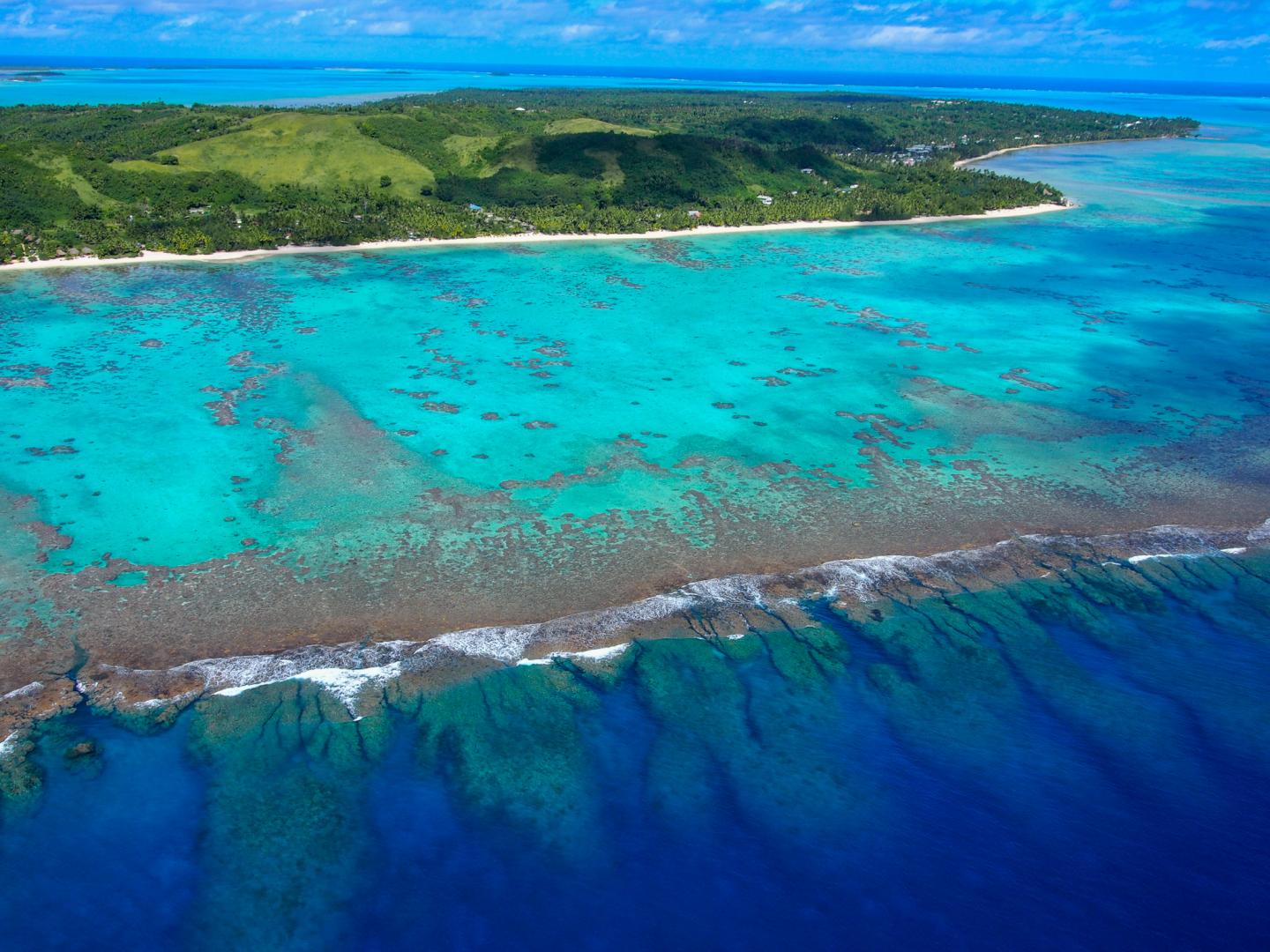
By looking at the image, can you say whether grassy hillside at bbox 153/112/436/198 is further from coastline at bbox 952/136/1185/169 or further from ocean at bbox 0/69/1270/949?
coastline at bbox 952/136/1185/169

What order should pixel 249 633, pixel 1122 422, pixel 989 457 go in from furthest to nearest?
pixel 1122 422 → pixel 989 457 → pixel 249 633

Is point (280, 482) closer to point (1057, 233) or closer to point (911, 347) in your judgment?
point (911, 347)

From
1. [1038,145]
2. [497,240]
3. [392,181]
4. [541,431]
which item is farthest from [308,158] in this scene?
[1038,145]

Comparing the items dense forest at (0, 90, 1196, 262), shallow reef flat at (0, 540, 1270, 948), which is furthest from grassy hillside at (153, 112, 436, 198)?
shallow reef flat at (0, 540, 1270, 948)

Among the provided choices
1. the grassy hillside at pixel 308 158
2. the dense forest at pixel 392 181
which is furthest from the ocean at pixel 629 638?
the grassy hillside at pixel 308 158

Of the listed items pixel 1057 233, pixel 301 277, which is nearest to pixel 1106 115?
pixel 1057 233
